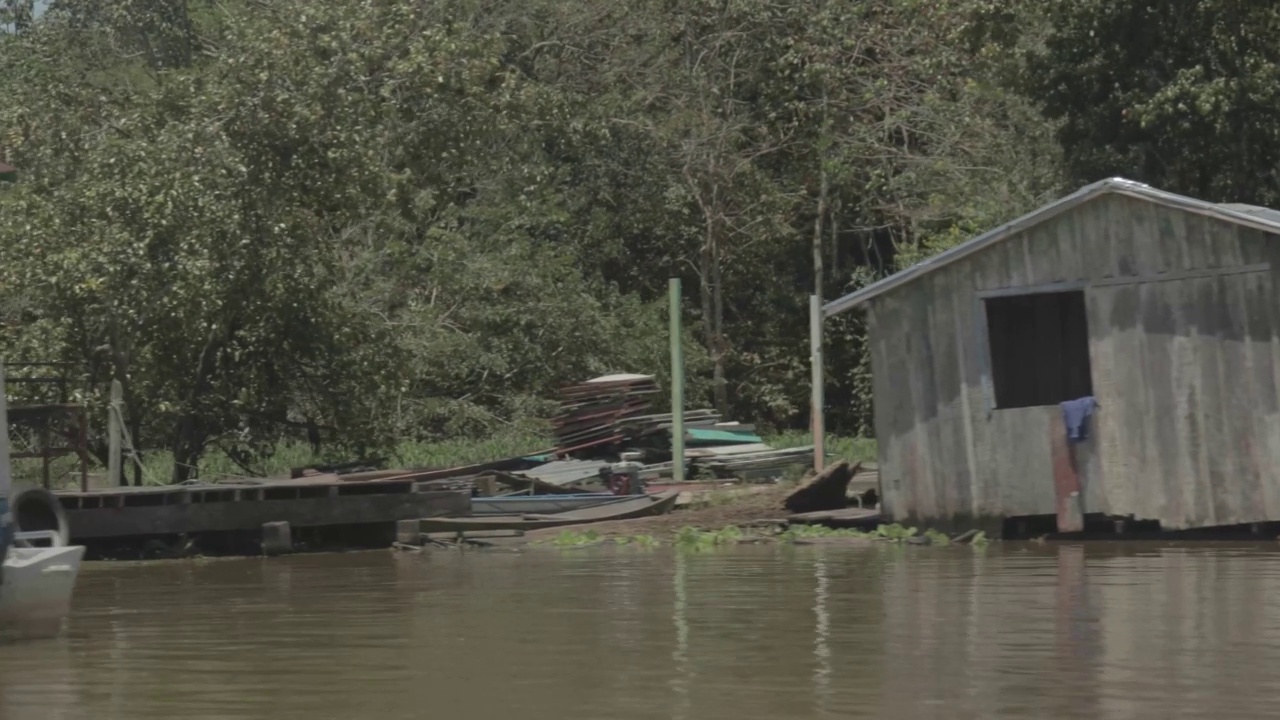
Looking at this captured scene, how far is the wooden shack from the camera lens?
17.9 m

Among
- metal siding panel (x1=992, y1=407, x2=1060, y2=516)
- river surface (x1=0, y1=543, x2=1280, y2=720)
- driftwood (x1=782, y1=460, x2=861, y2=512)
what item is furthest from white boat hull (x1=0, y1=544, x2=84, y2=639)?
driftwood (x1=782, y1=460, x2=861, y2=512)

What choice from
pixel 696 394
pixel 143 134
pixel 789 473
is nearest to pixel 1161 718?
pixel 789 473

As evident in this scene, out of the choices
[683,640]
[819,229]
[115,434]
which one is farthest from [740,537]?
[819,229]

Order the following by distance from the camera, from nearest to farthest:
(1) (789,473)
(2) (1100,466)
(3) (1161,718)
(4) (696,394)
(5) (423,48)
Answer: (3) (1161,718) → (2) (1100,466) → (1) (789,473) → (5) (423,48) → (4) (696,394)

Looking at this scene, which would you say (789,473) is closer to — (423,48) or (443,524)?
(443,524)

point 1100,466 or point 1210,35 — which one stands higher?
point 1210,35

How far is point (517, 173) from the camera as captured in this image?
34.2 meters

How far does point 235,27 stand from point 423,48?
3.39m

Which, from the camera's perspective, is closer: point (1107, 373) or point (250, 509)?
point (1107, 373)

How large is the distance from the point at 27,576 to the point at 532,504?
10.2m

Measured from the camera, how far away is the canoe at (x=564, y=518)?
20.5 meters

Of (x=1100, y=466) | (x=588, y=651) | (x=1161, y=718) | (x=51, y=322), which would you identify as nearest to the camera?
(x=1161, y=718)

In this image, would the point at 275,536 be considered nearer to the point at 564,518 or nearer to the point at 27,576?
the point at 564,518

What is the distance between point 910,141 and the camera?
35062mm
